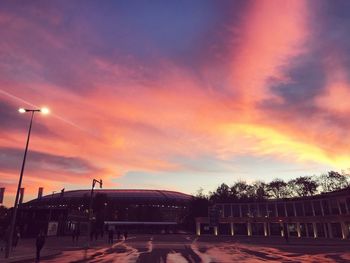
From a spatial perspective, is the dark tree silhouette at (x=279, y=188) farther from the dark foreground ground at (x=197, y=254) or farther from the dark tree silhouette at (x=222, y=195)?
the dark foreground ground at (x=197, y=254)

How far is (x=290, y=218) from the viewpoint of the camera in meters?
92.1

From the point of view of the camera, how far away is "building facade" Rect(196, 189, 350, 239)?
76.8 meters

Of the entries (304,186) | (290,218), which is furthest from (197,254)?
(304,186)

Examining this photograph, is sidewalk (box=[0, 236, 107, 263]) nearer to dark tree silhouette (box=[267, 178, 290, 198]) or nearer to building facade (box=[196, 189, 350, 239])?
building facade (box=[196, 189, 350, 239])

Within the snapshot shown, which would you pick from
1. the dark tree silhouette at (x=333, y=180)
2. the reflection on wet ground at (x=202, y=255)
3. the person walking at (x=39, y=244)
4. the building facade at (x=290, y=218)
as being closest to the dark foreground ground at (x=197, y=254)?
the reflection on wet ground at (x=202, y=255)

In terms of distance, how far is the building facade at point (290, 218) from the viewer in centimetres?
7681

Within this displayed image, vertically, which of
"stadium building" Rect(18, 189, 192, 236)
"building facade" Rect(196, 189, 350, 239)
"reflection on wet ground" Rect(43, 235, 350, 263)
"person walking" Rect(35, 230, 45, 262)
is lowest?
"reflection on wet ground" Rect(43, 235, 350, 263)

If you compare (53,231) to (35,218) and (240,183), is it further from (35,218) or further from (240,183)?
(240,183)

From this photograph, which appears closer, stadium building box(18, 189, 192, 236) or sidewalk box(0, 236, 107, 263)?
sidewalk box(0, 236, 107, 263)

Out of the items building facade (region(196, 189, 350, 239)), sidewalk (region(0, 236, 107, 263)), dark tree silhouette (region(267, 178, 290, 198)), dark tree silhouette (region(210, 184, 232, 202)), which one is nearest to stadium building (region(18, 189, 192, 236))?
dark tree silhouette (region(210, 184, 232, 202))

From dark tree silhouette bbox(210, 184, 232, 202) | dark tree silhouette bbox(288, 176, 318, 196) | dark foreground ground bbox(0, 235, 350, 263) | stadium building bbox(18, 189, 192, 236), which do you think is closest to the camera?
dark foreground ground bbox(0, 235, 350, 263)

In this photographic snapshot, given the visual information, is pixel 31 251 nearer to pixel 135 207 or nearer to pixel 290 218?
pixel 290 218

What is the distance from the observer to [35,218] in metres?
70.1

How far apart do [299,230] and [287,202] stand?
856 centimetres
